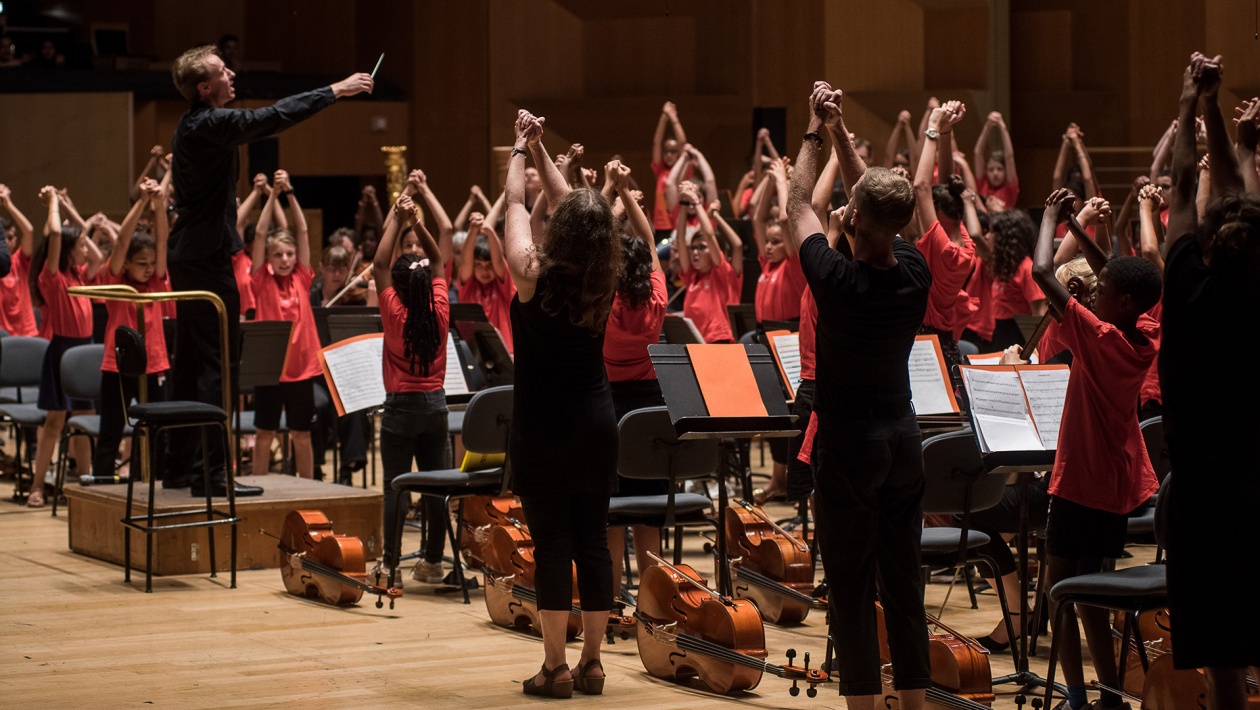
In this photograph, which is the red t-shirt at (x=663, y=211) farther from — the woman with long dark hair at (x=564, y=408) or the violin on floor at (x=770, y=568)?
the woman with long dark hair at (x=564, y=408)

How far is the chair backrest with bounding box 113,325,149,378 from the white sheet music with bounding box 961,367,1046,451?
150 inches

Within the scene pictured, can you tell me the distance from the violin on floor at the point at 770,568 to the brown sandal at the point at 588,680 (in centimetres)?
127

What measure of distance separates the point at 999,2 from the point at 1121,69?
4.53 feet

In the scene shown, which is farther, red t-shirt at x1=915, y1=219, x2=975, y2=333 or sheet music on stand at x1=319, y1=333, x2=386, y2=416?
sheet music on stand at x1=319, y1=333, x2=386, y2=416

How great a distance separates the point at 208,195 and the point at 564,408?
266 centimetres

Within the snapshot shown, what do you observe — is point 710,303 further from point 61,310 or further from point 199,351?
point 61,310

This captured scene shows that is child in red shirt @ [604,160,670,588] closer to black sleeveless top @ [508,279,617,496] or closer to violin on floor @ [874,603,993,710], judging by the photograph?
black sleeveless top @ [508,279,617,496]

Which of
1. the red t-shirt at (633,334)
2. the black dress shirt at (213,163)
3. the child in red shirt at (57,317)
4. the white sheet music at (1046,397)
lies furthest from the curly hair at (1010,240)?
the child in red shirt at (57,317)

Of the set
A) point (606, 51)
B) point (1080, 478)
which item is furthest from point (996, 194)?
point (1080, 478)

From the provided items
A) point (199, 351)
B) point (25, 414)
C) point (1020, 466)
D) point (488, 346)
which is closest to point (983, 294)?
point (488, 346)

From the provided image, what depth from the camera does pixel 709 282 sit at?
31.1 feet

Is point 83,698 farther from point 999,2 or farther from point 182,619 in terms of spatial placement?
point 999,2

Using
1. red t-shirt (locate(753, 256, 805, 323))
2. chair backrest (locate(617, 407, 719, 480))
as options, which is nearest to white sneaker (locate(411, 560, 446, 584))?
chair backrest (locate(617, 407, 719, 480))

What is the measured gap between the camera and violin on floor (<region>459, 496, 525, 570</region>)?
6.79 meters
